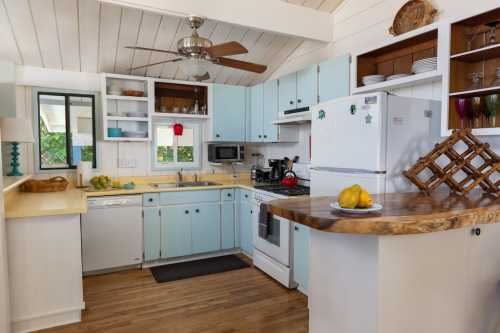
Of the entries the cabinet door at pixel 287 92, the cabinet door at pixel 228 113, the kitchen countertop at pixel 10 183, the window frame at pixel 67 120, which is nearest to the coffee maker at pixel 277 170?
the cabinet door at pixel 228 113

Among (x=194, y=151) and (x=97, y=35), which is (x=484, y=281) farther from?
(x=97, y=35)

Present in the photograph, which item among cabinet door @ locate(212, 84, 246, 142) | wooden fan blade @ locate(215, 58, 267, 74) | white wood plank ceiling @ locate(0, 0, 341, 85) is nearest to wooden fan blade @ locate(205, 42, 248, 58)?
wooden fan blade @ locate(215, 58, 267, 74)

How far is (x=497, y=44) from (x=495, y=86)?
0.23 metres

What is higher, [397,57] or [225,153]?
[397,57]

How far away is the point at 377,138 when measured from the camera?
211 cm

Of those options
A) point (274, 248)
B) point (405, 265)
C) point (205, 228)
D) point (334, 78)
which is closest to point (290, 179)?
point (274, 248)

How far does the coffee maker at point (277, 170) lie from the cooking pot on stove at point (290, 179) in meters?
0.21

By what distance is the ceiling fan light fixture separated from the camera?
2.56m

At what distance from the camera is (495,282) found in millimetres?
1724

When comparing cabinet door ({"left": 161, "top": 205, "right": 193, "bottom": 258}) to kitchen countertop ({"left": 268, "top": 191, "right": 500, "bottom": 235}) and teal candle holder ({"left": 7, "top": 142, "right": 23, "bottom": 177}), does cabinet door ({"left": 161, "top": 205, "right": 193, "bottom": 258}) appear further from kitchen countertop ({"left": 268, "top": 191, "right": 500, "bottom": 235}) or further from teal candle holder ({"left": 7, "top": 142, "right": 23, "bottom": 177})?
kitchen countertop ({"left": 268, "top": 191, "right": 500, "bottom": 235})

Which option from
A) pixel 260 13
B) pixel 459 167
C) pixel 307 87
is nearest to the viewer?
pixel 459 167

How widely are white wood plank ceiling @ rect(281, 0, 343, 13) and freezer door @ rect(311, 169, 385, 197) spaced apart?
1.79 m

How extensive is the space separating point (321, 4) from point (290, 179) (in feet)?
6.12

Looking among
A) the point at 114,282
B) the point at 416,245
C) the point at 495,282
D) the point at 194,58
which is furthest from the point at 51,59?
the point at 495,282
